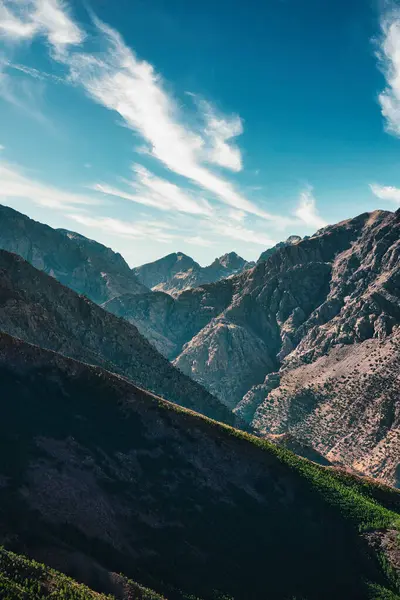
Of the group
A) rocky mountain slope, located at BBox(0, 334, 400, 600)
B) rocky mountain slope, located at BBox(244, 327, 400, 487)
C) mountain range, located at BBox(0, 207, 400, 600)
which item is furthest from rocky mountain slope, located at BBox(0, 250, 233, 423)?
rocky mountain slope, located at BBox(0, 334, 400, 600)

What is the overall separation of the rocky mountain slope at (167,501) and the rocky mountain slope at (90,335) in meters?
40.7

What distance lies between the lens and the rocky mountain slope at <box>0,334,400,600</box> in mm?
42969

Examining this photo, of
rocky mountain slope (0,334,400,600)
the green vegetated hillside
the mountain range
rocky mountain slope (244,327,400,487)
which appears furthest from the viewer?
rocky mountain slope (244,327,400,487)

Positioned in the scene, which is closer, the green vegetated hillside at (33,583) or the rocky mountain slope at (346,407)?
the green vegetated hillside at (33,583)

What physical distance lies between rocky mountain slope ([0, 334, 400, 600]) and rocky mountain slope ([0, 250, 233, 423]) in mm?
40682

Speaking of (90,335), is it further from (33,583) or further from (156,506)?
(33,583)

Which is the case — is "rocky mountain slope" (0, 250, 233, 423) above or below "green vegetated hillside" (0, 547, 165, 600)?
above

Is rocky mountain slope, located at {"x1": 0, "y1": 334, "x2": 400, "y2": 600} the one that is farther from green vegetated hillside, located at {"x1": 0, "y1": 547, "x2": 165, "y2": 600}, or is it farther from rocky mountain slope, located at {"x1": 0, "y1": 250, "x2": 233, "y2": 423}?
rocky mountain slope, located at {"x1": 0, "y1": 250, "x2": 233, "y2": 423}

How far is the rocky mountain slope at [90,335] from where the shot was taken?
108 metres

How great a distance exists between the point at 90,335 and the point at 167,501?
8262 cm

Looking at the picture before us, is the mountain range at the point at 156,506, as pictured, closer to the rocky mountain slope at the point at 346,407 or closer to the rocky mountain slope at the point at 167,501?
the rocky mountain slope at the point at 167,501

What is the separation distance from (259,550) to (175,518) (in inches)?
397

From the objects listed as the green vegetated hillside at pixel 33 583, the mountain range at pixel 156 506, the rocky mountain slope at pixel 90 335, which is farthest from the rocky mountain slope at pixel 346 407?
the green vegetated hillside at pixel 33 583

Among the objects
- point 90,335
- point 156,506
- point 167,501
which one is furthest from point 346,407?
point 156,506
